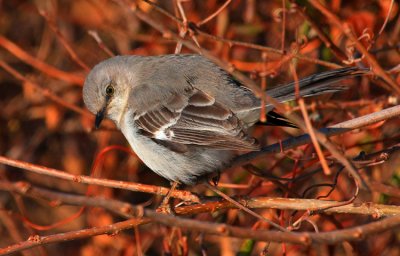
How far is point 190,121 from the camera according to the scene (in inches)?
161

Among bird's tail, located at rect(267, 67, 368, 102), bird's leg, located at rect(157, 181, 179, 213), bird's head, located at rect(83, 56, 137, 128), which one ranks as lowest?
bird's leg, located at rect(157, 181, 179, 213)

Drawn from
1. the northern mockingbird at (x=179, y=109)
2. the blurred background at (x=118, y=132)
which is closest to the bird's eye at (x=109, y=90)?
the northern mockingbird at (x=179, y=109)

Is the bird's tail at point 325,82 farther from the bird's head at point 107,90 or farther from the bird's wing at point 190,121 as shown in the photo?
the bird's head at point 107,90

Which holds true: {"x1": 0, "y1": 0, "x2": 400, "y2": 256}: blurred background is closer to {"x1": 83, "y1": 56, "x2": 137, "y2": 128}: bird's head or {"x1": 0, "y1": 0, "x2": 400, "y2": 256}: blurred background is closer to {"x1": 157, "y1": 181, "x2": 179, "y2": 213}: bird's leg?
{"x1": 83, "y1": 56, "x2": 137, "y2": 128}: bird's head

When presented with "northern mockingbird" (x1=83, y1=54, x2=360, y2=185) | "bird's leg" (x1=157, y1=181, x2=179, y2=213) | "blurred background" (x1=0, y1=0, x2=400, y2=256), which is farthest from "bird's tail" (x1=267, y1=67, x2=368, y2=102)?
"bird's leg" (x1=157, y1=181, x2=179, y2=213)

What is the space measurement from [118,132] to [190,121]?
256 centimetres

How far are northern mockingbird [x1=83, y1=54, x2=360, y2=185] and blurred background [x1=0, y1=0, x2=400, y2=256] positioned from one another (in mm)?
291

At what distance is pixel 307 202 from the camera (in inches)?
130

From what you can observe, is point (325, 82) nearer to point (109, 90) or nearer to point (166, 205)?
point (166, 205)

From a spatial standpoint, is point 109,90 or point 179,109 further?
point 109,90

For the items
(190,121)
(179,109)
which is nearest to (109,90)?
(179,109)

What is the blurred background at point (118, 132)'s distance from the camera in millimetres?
4703

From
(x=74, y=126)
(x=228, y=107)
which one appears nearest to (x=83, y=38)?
(x=74, y=126)

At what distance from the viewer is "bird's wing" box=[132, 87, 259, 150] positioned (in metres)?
3.90
